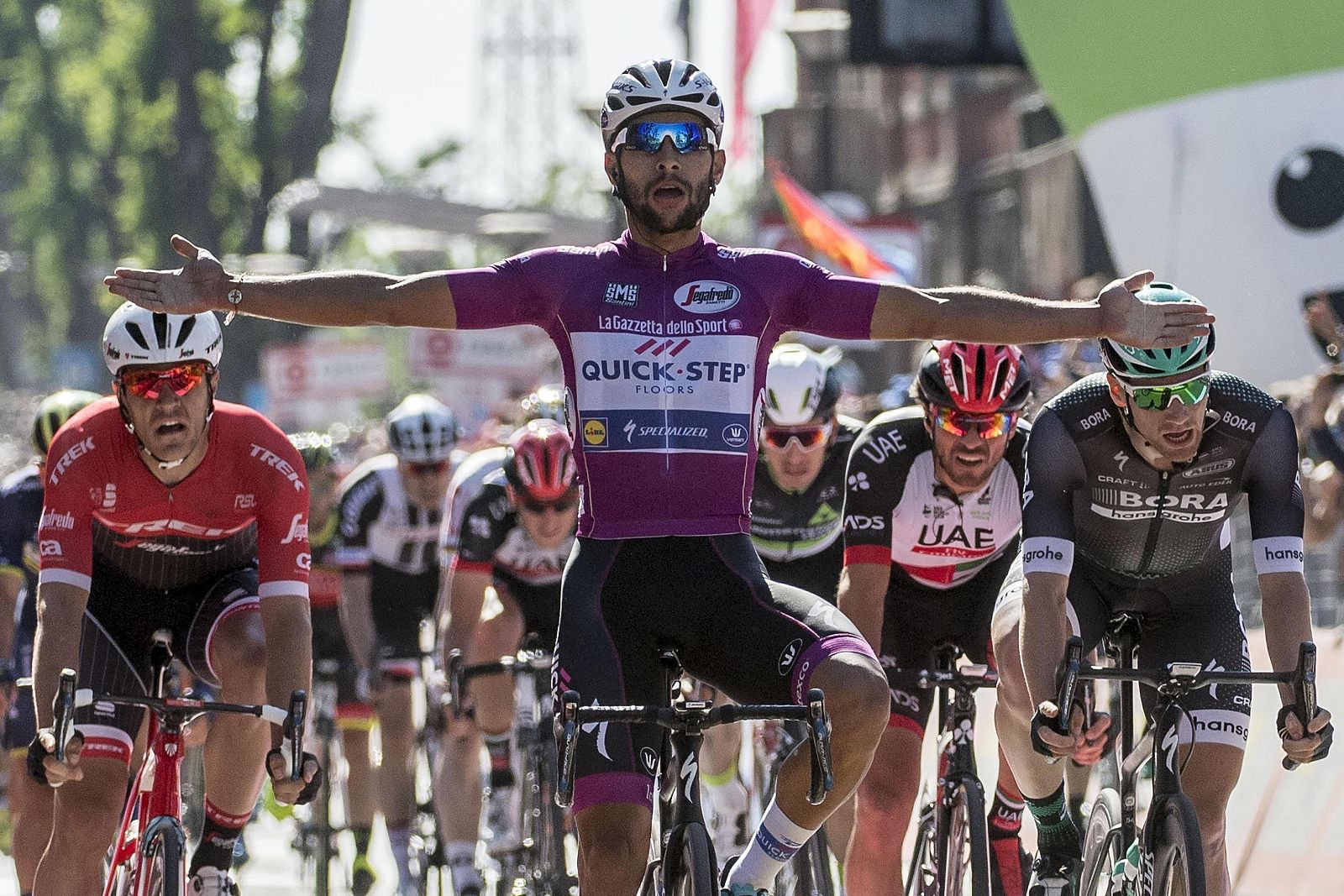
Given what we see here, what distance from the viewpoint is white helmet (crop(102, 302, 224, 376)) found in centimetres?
665

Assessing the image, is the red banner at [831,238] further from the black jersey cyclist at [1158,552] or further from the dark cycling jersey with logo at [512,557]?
the black jersey cyclist at [1158,552]

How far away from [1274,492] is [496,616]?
4.37 m

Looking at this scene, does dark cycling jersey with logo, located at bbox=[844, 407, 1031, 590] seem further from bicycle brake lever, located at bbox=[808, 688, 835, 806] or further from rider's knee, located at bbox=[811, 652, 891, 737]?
bicycle brake lever, located at bbox=[808, 688, 835, 806]

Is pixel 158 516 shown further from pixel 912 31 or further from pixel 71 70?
pixel 71 70

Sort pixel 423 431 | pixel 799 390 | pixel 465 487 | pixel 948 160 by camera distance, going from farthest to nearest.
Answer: pixel 948 160
pixel 423 431
pixel 465 487
pixel 799 390

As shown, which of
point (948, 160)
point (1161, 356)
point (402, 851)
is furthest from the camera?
point (948, 160)

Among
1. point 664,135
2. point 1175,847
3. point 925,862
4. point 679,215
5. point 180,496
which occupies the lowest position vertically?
point 925,862

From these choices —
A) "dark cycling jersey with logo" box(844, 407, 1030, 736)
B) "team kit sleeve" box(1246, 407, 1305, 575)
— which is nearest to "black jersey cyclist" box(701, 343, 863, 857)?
"dark cycling jersey with logo" box(844, 407, 1030, 736)

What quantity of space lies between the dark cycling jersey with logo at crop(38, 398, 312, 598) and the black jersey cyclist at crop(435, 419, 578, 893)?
96.1 inches

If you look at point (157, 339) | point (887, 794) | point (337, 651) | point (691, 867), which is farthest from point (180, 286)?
point (337, 651)

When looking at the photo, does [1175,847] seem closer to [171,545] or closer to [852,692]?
[852,692]

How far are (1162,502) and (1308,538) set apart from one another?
5972mm

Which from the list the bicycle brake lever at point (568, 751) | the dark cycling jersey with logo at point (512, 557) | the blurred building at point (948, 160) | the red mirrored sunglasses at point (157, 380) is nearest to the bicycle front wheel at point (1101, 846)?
the bicycle brake lever at point (568, 751)

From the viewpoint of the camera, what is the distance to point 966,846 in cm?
697
